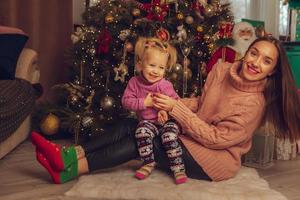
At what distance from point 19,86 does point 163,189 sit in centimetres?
117

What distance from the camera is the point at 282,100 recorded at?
2055 millimetres

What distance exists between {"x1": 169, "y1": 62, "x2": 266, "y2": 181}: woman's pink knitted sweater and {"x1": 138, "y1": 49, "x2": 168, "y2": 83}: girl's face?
0.60ft

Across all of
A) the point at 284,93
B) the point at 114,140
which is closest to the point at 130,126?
the point at 114,140

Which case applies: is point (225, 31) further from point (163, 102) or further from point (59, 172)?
point (59, 172)

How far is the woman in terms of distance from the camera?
6.60ft

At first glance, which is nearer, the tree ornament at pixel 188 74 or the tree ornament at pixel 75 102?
the tree ornament at pixel 188 74

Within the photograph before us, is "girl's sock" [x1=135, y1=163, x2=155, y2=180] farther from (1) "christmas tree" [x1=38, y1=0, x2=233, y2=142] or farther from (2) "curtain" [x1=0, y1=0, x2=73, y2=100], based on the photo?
(2) "curtain" [x1=0, y1=0, x2=73, y2=100]

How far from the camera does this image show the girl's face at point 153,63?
2037 millimetres

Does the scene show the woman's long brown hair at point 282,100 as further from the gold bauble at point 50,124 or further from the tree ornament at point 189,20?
the gold bauble at point 50,124

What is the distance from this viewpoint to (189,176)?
210 cm

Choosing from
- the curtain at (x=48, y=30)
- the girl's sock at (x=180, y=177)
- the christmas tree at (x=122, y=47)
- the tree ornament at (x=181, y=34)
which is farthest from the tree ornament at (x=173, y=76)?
the curtain at (x=48, y=30)

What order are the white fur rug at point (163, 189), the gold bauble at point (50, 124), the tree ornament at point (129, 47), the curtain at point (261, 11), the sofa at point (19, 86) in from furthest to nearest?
1. the curtain at point (261, 11)
2. the gold bauble at point (50, 124)
3. the tree ornament at point (129, 47)
4. the sofa at point (19, 86)
5. the white fur rug at point (163, 189)

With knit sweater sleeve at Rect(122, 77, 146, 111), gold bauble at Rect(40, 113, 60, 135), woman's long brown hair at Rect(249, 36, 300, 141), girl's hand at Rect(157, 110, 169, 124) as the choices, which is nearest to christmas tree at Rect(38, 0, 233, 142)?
gold bauble at Rect(40, 113, 60, 135)

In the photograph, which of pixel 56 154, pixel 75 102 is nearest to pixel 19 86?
pixel 75 102
